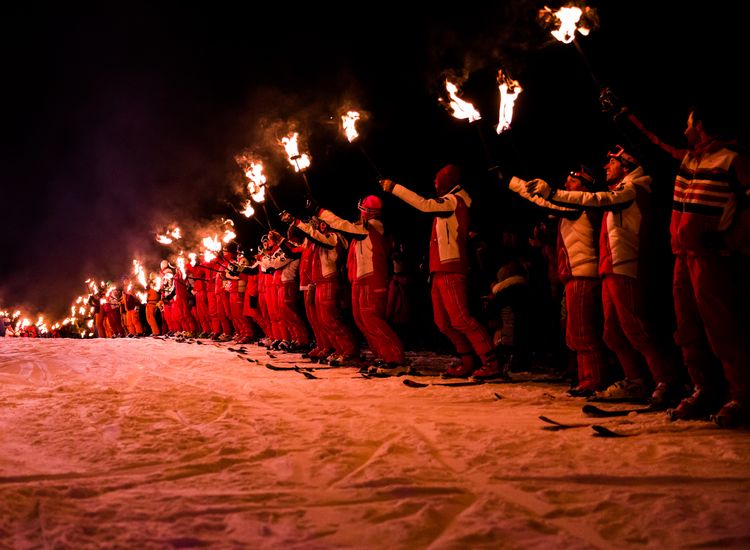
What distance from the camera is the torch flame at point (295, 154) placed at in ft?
25.9

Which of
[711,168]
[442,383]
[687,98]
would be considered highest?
[687,98]

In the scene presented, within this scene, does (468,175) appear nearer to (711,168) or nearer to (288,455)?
(711,168)

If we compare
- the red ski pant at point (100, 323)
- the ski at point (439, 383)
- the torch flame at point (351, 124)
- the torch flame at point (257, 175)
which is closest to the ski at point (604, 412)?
the ski at point (439, 383)

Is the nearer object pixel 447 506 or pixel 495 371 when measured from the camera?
pixel 447 506

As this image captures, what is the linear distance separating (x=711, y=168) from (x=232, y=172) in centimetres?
1946

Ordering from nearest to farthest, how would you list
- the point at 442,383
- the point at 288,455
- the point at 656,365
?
the point at 288,455
the point at 656,365
the point at 442,383

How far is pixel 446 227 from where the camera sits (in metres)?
6.66

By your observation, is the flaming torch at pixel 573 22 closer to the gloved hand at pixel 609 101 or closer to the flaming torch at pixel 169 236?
the gloved hand at pixel 609 101

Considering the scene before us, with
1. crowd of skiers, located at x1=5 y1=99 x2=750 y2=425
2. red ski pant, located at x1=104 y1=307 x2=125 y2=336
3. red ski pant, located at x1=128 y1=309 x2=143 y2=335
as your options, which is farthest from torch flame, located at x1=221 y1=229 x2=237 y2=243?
red ski pant, located at x1=104 y1=307 x2=125 y2=336

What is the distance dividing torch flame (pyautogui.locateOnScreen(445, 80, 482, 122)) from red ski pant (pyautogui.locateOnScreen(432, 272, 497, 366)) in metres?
1.96

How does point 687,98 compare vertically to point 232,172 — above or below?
below

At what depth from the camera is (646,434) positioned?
339cm

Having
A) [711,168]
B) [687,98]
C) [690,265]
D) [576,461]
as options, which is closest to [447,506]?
[576,461]

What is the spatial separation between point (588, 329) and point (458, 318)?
1594 millimetres
